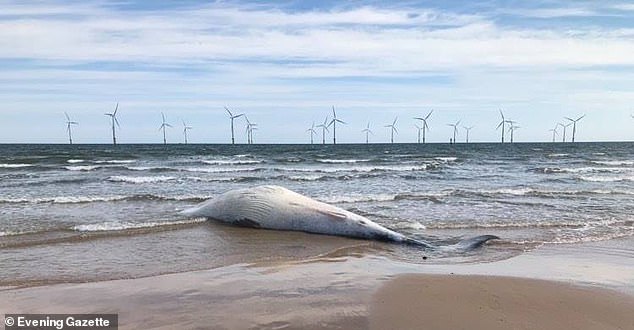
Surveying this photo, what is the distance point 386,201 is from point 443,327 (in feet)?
35.3

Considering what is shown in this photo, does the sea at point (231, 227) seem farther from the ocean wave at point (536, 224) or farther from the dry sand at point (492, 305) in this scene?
Answer: the dry sand at point (492, 305)

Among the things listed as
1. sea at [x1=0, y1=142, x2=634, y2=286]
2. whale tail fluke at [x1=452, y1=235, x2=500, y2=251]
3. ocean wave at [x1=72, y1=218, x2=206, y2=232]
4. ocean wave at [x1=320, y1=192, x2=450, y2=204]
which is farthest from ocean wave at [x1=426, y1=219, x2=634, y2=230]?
ocean wave at [x1=72, y1=218, x2=206, y2=232]

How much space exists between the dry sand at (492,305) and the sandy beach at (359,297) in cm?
1

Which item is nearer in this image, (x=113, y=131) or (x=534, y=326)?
(x=534, y=326)

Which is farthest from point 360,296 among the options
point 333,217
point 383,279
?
point 333,217

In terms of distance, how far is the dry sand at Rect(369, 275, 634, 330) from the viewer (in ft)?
17.5

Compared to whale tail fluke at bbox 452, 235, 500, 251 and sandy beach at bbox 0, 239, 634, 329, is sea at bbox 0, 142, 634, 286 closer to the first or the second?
whale tail fluke at bbox 452, 235, 500, 251

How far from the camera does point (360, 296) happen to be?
244 inches

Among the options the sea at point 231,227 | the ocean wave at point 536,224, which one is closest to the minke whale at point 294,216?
the sea at point 231,227

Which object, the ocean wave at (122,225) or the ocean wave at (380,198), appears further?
the ocean wave at (380,198)

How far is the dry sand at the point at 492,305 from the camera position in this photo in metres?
5.34

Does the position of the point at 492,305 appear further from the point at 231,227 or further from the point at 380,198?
the point at 380,198

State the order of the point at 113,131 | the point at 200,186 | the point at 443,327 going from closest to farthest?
1. the point at 443,327
2. the point at 200,186
3. the point at 113,131

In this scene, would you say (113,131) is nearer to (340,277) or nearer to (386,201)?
(386,201)
